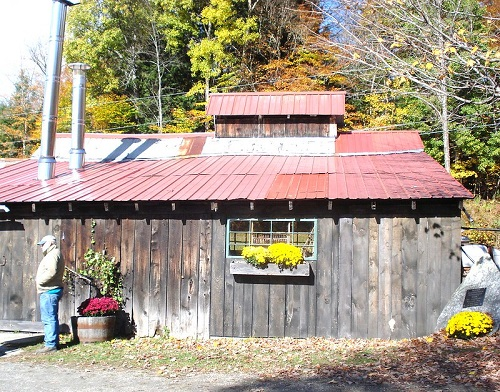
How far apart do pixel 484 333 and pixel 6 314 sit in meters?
8.88

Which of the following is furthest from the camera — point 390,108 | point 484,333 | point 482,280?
point 390,108

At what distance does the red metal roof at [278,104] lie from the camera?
13742 mm

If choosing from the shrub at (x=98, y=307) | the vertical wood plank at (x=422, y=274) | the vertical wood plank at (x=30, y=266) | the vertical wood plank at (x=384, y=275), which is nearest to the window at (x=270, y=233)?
the vertical wood plank at (x=384, y=275)

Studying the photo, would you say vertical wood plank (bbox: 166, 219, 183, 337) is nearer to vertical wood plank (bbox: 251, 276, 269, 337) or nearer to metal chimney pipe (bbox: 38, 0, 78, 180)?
vertical wood plank (bbox: 251, 276, 269, 337)

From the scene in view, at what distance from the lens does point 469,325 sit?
848cm

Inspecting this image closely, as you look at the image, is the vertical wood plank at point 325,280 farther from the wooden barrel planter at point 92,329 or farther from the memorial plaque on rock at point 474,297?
the wooden barrel planter at point 92,329

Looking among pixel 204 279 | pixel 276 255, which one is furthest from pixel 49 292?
pixel 276 255

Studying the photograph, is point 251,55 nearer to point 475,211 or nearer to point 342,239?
point 475,211

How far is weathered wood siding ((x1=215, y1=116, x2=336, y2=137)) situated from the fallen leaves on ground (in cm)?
568

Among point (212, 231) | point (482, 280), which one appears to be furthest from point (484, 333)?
point (212, 231)

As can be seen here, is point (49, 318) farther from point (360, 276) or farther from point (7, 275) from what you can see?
point (360, 276)

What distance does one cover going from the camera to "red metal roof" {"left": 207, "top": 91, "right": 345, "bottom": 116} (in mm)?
13742

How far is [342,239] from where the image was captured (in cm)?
984

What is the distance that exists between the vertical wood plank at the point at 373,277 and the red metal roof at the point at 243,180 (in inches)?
28.3
